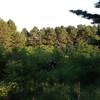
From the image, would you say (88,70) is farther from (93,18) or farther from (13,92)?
(13,92)

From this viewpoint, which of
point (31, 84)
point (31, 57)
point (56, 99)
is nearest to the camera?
point (56, 99)

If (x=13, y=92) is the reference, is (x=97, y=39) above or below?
above

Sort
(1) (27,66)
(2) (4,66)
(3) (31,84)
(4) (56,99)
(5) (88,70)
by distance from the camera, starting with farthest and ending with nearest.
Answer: (2) (4,66), (1) (27,66), (5) (88,70), (3) (31,84), (4) (56,99)

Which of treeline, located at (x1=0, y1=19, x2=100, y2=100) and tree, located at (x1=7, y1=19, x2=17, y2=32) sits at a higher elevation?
tree, located at (x1=7, y1=19, x2=17, y2=32)

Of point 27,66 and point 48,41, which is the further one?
point 48,41

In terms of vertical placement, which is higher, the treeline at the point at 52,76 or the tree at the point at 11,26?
the tree at the point at 11,26

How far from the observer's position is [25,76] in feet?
57.8

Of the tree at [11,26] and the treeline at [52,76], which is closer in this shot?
the treeline at [52,76]

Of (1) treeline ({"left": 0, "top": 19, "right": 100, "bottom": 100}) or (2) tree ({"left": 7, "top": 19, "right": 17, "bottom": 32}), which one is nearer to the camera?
(1) treeline ({"left": 0, "top": 19, "right": 100, "bottom": 100})

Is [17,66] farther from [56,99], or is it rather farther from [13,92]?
[56,99]

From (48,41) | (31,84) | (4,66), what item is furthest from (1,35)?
(31,84)

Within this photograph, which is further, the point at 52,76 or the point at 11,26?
the point at 11,26

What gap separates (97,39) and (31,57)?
5.75 meters

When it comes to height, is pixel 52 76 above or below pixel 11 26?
below
